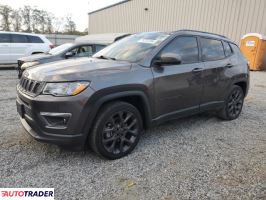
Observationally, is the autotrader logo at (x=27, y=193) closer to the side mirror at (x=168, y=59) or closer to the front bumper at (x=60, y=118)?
the front bumper at (x=60, y=118)

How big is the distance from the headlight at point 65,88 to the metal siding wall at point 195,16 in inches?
561

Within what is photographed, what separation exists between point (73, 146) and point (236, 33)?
48.9 ft

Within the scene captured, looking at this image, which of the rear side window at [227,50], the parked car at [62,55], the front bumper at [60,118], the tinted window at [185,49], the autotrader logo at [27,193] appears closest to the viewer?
the autotrader logo at [27,193]

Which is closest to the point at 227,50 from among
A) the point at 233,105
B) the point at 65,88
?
the point at 233,105

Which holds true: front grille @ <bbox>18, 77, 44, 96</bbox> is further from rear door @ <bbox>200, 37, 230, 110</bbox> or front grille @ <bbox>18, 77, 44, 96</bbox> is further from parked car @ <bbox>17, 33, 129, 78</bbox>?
parked car @ <bbox>17, 33, 129, 78</bbox>

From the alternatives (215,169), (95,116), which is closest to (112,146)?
(95,116)

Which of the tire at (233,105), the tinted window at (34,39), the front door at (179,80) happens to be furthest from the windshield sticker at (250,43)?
the front door at (179,80)

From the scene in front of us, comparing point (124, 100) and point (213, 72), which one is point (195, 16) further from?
point (124, 100)

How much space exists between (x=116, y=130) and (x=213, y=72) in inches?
85.3

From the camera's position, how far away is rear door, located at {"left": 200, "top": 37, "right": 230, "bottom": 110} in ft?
14.3

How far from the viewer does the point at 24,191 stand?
2.64 meters

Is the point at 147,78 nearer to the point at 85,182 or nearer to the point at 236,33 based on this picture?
the point at 85,182

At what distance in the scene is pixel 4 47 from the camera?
37.8ft

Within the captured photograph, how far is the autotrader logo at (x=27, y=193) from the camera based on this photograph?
2574mm
